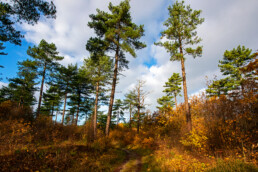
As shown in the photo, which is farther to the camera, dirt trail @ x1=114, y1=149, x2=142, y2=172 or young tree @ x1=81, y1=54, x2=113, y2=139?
young tree @ x1=81, y1=54, x2=113, y2=139

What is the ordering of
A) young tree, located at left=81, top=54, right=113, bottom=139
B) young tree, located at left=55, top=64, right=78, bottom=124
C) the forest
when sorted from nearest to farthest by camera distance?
the forest < young tree, located at left=81, top=54, right=113, bottom=139 < young tree, located at left=55, top=64, right=78, bottom=124

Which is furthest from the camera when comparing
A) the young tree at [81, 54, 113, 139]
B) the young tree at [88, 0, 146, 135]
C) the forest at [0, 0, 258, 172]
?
the young tree at [81, 54, 113, 139]

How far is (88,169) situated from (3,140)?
5.18m

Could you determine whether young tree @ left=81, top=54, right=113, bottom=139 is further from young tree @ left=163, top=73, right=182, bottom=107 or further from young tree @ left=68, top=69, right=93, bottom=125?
young tree @ left=163, top=73, right=182, bottom=107

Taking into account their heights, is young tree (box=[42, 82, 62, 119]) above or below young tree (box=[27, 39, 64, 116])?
below

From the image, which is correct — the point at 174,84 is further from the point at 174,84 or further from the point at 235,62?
the point at 235,62

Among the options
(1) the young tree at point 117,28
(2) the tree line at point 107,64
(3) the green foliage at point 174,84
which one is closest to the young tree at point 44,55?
(2) the tree line at point 107,64

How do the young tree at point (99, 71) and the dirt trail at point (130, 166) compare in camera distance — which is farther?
the young tree at point (99, 71)

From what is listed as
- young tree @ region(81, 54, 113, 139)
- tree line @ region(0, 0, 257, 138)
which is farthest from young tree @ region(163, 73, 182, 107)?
young tree @ region(81, 54, 113, 139)

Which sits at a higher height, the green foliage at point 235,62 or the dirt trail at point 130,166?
the green foliage at point 235,62

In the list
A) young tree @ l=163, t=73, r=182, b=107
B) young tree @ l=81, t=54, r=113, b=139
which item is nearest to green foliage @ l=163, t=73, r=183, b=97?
young tree @ l=163, t=73, r=182, b=107

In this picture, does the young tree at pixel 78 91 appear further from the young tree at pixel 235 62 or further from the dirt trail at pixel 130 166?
the young tree at pixel 235 62

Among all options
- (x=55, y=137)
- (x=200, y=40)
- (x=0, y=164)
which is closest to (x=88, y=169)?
(x=0, y=164)

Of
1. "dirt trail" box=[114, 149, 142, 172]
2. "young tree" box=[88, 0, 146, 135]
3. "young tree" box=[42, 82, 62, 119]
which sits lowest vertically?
"dirt trail" box=[114, 149, 142, 172]
